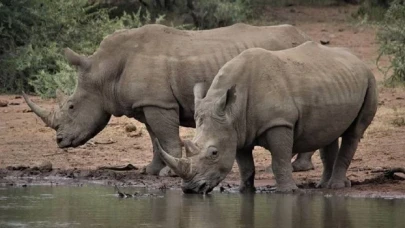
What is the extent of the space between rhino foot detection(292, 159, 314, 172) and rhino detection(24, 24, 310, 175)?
1.25 m

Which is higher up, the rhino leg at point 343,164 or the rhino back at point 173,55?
the rhino back at point 173,55

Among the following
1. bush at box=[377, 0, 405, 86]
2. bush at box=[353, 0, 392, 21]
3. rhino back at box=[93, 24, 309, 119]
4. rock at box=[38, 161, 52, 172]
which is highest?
bush at box=[353, 0, 392, 21]

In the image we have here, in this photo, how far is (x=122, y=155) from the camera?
15.9 m

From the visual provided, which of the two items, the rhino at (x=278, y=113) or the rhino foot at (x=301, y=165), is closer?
the rhino at (x=278, y=113)

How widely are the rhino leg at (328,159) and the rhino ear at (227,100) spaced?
1.60 m

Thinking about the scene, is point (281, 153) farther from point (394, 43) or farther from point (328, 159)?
point (394, 43)

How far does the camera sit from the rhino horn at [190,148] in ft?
39.1

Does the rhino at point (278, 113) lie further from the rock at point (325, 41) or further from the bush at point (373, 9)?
the bush at point (373, 9)

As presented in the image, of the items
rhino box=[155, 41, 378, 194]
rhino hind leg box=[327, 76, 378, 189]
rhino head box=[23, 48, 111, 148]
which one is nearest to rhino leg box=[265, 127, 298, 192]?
rhino box=[155, 41, 378, 194]

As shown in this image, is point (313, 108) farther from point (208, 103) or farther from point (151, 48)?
point (151, 48)

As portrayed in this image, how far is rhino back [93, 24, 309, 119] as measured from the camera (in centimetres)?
1370

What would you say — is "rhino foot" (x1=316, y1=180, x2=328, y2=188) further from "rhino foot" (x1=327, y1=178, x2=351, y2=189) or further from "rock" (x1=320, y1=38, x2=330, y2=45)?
"rock" (x1=320, y1=38, x2=330, y2=45)

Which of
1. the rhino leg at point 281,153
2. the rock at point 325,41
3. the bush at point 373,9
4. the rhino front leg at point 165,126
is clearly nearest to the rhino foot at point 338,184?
the rhino leg at point 281,153

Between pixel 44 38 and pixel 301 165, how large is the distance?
7436 millimetres
